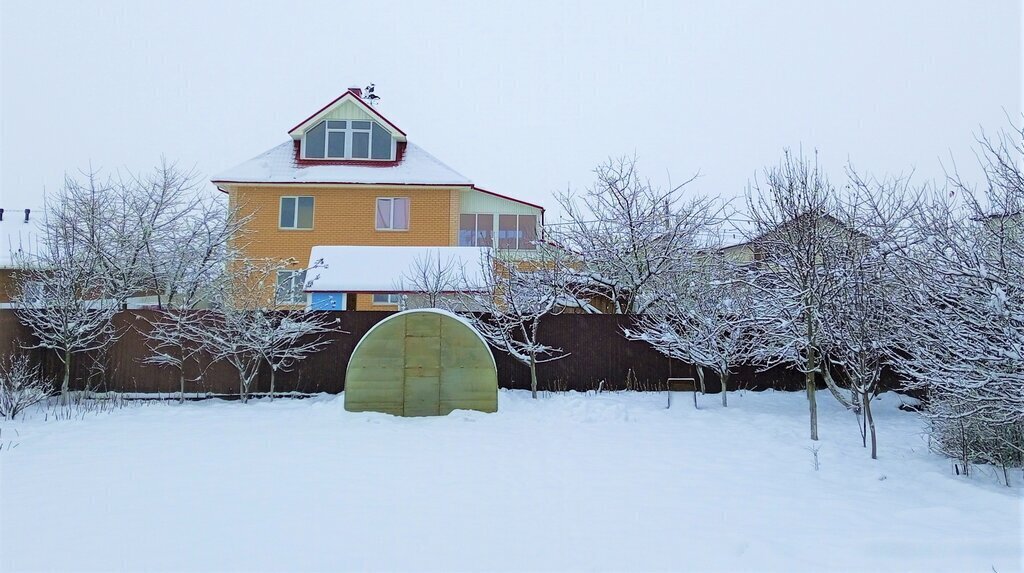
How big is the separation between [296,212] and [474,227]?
6277mm

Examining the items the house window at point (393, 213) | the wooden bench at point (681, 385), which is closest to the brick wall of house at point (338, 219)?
the house window at point (393, 213)

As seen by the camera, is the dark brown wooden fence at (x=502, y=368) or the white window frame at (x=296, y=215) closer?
the dark brown wooden fence at (x=502, y=368)

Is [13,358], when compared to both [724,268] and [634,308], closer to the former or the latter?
[634,308]

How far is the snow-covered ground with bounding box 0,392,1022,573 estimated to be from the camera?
436 centimetres

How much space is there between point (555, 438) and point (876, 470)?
3959 mm

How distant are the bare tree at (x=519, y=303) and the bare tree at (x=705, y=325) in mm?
1782

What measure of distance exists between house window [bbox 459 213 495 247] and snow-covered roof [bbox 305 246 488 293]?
19.5 ft

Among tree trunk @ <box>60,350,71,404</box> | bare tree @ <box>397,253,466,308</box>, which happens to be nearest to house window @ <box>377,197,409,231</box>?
bare tree @ <box>397,253,466,308</box>

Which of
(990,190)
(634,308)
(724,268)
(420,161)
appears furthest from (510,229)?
(990,190)

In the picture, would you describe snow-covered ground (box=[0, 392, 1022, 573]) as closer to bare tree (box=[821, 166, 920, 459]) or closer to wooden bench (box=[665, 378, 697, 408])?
bare tree (box=[821, 166, 920, 459])

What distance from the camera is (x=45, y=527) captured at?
4.80 m

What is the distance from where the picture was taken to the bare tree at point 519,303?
11961mm

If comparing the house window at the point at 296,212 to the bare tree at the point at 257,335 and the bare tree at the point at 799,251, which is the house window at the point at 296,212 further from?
the bare tree at the point at 799,251

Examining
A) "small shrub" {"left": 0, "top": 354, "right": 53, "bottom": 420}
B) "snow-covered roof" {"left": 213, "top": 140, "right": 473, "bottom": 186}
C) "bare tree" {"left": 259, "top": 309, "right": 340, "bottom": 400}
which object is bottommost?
"small shrub" {"left": 0, "top": 354, "right": 53, "bottom": 420}
